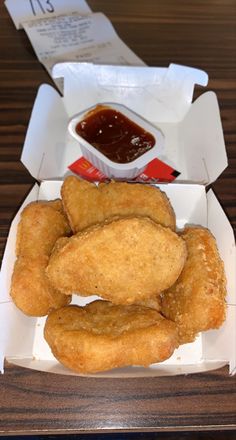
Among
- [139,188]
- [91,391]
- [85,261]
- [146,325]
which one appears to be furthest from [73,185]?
[91,391]

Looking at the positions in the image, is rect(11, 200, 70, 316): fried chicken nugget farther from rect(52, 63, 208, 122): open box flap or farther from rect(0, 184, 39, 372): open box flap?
rect(52, 63, 208, 122): open box flap

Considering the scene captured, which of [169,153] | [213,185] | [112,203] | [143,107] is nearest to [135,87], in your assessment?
[143,107]

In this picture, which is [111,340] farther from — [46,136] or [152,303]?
[46,136]

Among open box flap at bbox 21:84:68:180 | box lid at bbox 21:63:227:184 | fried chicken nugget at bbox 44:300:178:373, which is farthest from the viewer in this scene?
box lid at bbox 21:63:227:184

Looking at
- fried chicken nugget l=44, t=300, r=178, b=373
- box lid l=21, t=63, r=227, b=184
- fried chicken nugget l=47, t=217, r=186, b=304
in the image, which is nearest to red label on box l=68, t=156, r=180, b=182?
Result: box lid l=21, t=63, r=227, b=184

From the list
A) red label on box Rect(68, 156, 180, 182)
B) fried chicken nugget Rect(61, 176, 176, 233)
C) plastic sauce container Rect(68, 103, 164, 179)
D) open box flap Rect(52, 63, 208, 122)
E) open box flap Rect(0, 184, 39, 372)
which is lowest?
open box flap Rect(0, 184, 39, 372)

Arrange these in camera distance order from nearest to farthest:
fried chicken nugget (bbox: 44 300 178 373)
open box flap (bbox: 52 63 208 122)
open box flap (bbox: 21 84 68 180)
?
1. fried chicken nugget (bbox: 44 300 178 373)
2. open box flap (bbox: 21 84 68 180)
3. open box flap (bbox: 52 63 208 122)

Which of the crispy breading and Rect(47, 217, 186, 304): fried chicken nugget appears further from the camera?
the crispy breading
